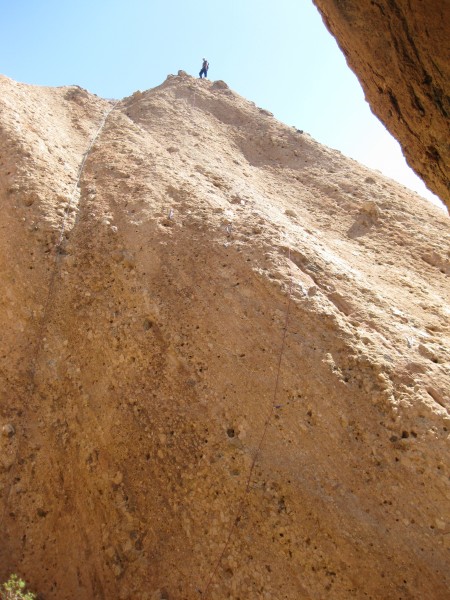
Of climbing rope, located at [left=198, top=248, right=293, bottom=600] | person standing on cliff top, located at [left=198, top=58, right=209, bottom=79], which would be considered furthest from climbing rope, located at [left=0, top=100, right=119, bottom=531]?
person standing on cliff top, located at [left=198, top=58, right=209, bottom=79]

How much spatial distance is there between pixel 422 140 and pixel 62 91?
11.6 m

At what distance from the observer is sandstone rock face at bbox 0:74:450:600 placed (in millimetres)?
5246

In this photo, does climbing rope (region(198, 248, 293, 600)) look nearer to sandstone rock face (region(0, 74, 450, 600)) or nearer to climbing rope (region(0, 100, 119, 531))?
sandstone rock face (region(0, 74, 450, 600))

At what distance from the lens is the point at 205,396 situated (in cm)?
625

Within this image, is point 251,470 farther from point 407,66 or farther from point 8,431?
point 407,66

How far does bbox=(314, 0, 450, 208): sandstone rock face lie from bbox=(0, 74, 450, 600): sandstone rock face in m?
2.43

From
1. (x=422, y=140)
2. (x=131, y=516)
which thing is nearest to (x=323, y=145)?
(x=422, y=140)

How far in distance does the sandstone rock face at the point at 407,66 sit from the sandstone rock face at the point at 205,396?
2.43m

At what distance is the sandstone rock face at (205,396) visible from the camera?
525 centimetres

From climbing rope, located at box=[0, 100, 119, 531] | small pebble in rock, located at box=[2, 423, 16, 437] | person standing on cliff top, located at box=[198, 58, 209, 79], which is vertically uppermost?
person standing on cliff top, located at box=[198, 58, 209, 79]

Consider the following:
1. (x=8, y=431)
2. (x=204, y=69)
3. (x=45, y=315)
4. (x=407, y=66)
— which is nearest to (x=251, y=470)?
(x=8, y=431)

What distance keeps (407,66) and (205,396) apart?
4.27 m

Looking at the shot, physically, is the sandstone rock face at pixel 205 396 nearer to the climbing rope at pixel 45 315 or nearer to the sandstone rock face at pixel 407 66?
the climbing rope at pixel 45 315

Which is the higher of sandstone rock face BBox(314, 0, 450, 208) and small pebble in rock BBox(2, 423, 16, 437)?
sandstone rock face BBox(314, 0, 450, 208)
